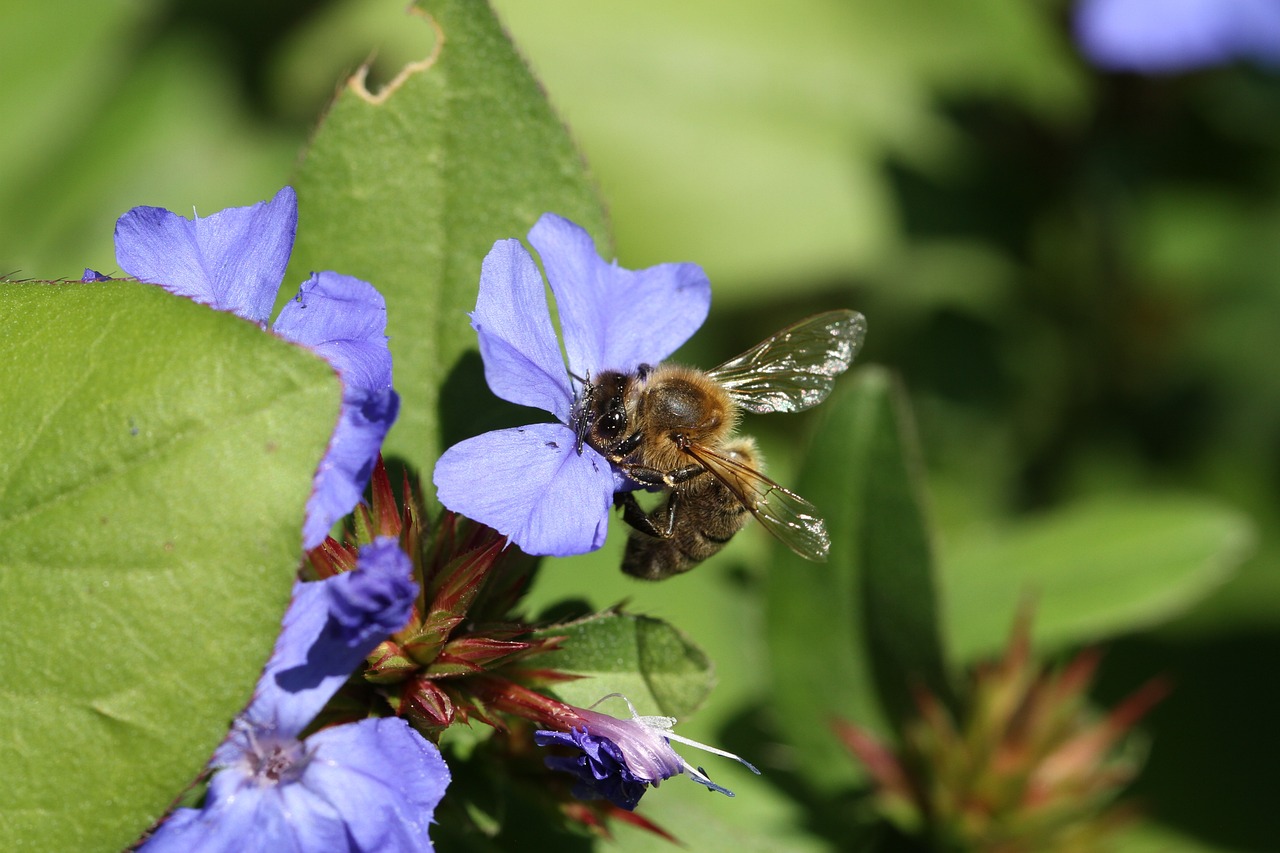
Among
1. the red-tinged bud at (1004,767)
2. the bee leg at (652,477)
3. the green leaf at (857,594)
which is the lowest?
the red-tinged bud at (1004,767)

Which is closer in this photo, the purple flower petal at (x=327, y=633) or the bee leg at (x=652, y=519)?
the purple flower petal at (x=327, y=633)

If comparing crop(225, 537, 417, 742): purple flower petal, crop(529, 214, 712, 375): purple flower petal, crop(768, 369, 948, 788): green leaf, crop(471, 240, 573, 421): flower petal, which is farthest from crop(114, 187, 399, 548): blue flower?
crop(768, 369, 948, 788): green leaf

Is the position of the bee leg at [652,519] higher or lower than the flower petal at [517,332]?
lower

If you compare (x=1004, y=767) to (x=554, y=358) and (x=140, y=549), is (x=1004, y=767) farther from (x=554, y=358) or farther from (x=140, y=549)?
(x=140, y=549)

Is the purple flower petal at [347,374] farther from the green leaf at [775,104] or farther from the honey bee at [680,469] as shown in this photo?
the green leaf at [775,104]

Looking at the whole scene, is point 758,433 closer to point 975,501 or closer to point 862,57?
point 975,501

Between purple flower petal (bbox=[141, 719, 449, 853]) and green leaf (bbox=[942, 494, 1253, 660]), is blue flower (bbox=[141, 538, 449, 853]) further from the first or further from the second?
green leaf (bbox=[942, 494, 1253, 660])

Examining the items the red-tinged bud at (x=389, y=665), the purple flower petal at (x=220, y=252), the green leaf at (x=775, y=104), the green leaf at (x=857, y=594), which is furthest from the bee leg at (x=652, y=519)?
the green leaf at (x=775, y=104)
